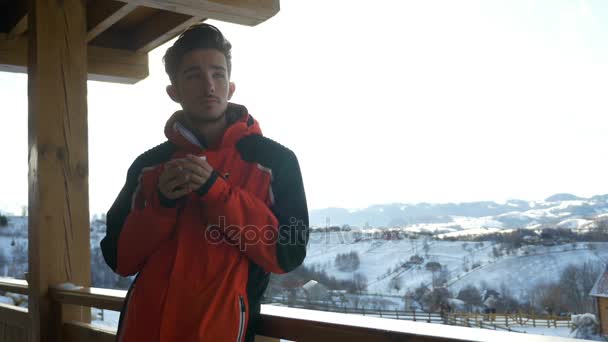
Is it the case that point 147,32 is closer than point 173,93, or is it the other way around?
point 173,93

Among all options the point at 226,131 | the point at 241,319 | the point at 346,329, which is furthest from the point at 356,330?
the point at 226,131

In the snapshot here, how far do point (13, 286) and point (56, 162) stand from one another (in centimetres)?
73

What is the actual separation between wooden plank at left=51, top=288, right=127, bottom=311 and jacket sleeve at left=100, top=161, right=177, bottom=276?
1.05ft

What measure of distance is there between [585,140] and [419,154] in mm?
1584

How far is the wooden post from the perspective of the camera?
1.95m

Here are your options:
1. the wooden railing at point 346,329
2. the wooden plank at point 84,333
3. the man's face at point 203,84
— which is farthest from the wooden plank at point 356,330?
the wooden plank at point 84,333

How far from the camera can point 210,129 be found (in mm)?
1078

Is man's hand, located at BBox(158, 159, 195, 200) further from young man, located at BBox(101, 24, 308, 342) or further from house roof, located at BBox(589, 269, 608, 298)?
house roof, located at BBox(589, 269, 608, 298)

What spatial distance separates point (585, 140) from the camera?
289 cm

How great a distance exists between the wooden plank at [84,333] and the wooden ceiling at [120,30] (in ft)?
3.57

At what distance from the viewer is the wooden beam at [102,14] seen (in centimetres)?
213

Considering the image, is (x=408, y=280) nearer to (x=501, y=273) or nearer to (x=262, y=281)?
(x=501, y=273)

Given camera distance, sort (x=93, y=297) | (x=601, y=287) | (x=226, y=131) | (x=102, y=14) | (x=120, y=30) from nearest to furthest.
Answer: (x=226, y=131)
(x=601, y=287)
(x=93, y=297)
(x=102, y=14)
(x=120, y=30)

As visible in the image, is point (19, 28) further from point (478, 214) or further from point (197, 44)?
point (478, 214)
